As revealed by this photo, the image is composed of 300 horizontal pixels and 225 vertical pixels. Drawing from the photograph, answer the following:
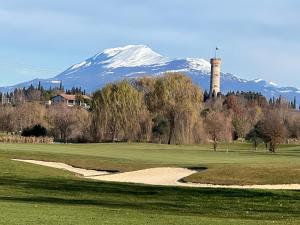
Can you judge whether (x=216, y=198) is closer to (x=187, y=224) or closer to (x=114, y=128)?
(x=187, y=224)

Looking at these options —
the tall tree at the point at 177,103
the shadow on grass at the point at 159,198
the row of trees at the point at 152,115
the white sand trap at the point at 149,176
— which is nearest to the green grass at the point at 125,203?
the shadow on grass at the point at 159,198

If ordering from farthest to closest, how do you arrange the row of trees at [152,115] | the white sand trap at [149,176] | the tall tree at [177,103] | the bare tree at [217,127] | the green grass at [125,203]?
1. the bare tree at [217,127]
2. the row of trees at [152,115]
3. the tall tree at [177,103]
4. the white sand trap at [149,176]
5. the green grass at [125,203]

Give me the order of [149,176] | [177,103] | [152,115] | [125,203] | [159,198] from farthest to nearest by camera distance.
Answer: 1. [152,115]
2. [177,103]
3. [149,176]
4. [159,198]
5. [125,203]

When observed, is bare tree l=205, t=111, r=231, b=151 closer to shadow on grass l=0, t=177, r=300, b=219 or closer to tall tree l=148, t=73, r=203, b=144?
tall tree l=148, t=73, r=203, b=144

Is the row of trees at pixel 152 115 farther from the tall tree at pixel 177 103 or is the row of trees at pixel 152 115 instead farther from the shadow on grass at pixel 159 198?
the shadow on grass at pixel 159 198

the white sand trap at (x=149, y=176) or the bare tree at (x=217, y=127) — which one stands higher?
the bare tree at (x=217, y=127)

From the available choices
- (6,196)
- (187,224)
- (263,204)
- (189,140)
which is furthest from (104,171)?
(189,140)

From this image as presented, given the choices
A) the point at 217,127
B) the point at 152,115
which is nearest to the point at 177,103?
the point at 152,115

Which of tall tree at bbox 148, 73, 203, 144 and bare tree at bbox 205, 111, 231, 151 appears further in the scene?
bare tree at bbox 205, 111, 231, 151

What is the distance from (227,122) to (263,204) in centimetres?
9486

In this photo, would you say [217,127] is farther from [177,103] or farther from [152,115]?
[152,115]

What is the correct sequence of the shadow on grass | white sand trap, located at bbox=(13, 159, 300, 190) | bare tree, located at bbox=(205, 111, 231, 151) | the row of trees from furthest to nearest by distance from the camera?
1. bare tree, located at bbox=(205, 111, 231, 151)
2. the row of trees
3. white sand trap, located at bbox=(13, 159, 300, 190)
4. the shadow on grass

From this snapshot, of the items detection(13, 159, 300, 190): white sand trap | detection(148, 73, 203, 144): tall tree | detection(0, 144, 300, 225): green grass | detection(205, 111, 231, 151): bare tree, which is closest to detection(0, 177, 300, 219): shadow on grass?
detection(0, 144, 300, 225): green grass

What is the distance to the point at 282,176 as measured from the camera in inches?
1470
